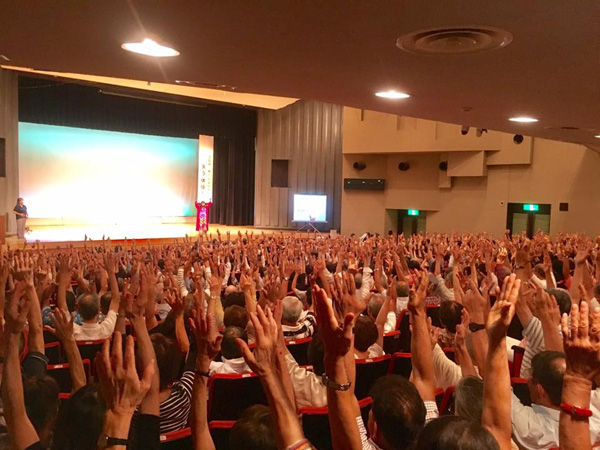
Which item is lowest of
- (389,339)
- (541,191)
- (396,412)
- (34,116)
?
(389,339)

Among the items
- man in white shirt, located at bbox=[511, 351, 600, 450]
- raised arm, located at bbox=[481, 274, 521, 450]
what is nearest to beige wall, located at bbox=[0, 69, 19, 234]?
man in white shirt, located at bbox=[511, 351, 600, 450]

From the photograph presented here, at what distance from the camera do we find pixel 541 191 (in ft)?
46.8

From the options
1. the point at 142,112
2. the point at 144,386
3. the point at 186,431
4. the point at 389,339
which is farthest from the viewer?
the point at 142,112

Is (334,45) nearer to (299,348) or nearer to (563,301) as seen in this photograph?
(299,348)

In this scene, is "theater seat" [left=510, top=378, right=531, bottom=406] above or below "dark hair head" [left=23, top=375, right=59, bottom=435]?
below

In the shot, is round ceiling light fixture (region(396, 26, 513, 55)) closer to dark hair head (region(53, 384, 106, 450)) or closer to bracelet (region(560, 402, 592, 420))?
bracelet (region(560, 402, 592, 420))

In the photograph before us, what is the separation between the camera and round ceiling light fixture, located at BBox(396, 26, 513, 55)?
265 cm

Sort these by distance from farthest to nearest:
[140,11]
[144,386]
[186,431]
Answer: [140,11]
[186,431]
[144,386]

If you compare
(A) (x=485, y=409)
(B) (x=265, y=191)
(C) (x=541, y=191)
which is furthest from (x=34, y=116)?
(A) (x=485, y=409)

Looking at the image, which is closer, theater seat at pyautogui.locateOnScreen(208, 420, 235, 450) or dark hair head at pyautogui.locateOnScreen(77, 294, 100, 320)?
theater seat at pyautogui.locateOnScreen(208, 420, 235, 450)

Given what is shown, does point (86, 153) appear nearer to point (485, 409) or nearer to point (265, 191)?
point (265, 191)

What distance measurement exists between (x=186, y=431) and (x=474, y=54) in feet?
8.18

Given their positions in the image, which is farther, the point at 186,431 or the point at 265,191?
the point at 265,191

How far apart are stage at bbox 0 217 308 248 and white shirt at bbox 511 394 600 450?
11.0m
